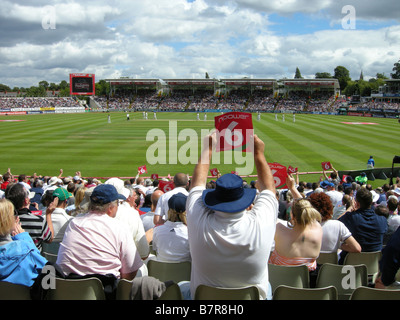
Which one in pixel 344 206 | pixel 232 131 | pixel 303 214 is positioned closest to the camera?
pixel 232 131

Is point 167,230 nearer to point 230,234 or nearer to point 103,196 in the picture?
point 103,196

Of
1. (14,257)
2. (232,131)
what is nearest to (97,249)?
(14,257)

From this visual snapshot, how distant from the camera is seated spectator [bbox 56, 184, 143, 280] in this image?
3.54 metres

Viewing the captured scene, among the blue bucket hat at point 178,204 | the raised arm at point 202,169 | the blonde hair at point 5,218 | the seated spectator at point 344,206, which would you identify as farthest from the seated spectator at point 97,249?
the seated spectator at point 344,206

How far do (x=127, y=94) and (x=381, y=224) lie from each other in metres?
99.4

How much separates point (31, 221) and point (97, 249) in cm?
192

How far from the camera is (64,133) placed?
3356 centimetres

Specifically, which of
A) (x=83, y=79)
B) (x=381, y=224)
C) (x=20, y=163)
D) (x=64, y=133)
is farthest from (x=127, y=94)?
(x=381, y=224)

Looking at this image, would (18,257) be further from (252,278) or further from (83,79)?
(83,79)

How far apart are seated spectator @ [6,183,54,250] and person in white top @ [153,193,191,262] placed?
64.0 inches

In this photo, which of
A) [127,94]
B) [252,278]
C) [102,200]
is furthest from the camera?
[127,94]

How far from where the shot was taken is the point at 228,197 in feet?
9.30

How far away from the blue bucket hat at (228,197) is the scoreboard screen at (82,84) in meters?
88.0
